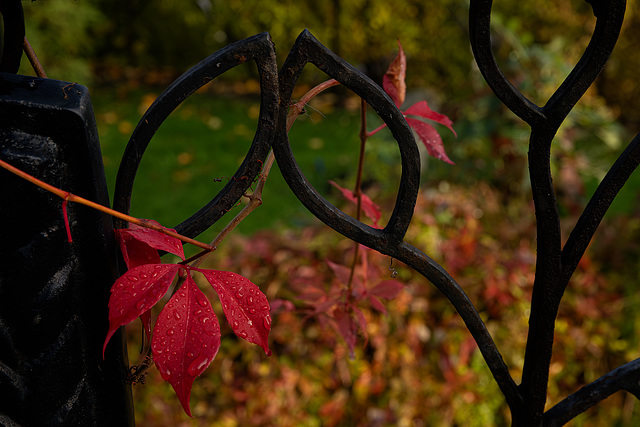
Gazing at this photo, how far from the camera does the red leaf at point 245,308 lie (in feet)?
1.84

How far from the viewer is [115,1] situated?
7113 mm

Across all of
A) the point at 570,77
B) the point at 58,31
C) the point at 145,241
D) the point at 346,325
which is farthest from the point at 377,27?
the point at 145,241

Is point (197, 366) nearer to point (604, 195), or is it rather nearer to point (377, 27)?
point (604, 195)

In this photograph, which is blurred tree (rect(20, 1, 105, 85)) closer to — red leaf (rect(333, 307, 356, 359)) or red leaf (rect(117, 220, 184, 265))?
red leaf (rect(333, 307, 356, 359))

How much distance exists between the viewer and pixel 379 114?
0.59 meters

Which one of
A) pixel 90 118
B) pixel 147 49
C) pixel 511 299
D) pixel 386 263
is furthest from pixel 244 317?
pixel 147 49

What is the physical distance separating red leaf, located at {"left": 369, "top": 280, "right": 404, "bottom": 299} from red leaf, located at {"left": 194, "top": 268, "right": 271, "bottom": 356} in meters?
0.45

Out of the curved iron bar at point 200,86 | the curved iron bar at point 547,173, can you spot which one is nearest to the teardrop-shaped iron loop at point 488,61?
the curved iron bar at point 547,173

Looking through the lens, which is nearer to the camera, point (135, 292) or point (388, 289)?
point (135, 292)

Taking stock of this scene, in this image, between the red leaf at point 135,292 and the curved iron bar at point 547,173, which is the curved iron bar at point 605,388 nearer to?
the curved iron bar at point 547,173

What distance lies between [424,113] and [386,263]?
1.44m

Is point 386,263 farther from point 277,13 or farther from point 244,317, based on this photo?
point 277,13

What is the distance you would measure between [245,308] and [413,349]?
162 centimetres

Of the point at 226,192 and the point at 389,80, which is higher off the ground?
the point at 389,80
